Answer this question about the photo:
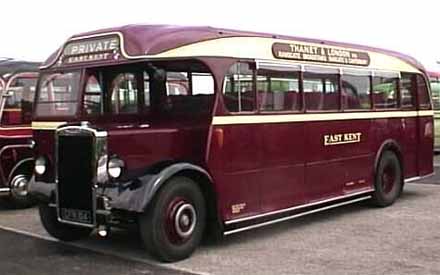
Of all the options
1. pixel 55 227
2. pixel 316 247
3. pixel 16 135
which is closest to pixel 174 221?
pixel 316 247

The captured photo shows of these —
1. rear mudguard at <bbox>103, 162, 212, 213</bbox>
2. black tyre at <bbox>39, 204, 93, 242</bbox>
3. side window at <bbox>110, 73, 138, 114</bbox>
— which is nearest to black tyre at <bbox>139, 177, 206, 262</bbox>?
rear mudguard at <bbox>103, 162, 212, 213</bbox>

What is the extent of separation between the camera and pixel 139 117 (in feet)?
28.4

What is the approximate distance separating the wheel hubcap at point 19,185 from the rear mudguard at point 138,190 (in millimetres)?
4236

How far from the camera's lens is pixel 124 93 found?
872 centimetres

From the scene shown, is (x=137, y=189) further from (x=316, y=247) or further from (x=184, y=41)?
(x=316, y=247)

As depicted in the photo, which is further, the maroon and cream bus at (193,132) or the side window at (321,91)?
the side window at (321,91)

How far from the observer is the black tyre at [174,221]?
23.4 feet

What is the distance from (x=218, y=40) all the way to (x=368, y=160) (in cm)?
376

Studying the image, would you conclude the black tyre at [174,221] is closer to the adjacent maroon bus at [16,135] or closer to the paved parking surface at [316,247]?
the paved parking surface at [316,247]

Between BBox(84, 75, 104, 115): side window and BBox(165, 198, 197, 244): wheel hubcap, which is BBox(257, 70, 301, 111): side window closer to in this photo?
BBox(165, 198, 197, 244): wheel hubcap

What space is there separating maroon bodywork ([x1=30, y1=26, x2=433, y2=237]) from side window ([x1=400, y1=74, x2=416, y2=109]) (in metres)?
1.68

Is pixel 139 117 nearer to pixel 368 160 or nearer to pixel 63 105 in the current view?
pixel 63 105

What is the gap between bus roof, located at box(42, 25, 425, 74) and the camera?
7.43 meters

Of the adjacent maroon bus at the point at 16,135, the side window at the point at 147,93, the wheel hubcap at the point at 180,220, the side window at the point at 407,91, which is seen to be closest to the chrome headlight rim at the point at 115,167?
the wheel hubcap at the point at 180,220
